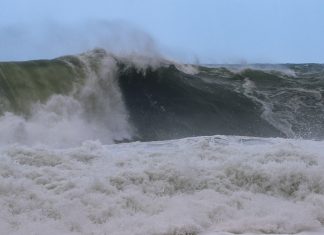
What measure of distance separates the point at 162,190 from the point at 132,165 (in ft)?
2.36

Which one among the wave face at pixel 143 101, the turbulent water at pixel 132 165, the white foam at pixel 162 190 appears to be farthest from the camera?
the wave face at pixel 143 101

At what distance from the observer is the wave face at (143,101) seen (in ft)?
34.8

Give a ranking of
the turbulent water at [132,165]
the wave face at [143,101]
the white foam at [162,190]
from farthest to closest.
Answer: the wave face at [143,101] < the turbulent water at [132,165] < the white foam at [162,190]

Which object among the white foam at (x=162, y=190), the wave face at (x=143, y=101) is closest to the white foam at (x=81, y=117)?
the wave face at (x=143, y=101)

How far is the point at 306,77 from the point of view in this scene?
17703 mm

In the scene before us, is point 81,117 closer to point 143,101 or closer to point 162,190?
point 143,101

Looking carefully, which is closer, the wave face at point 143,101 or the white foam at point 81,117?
the white foam at point 81,117

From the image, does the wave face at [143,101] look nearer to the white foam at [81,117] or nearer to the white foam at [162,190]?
the white foam at [81,117]

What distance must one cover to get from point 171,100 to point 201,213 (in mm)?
8696

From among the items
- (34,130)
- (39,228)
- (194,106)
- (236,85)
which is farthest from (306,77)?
(39,228)

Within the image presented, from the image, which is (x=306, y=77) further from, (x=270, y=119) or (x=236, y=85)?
(x=270, y=119)

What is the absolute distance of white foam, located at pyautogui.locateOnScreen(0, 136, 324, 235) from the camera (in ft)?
16.2

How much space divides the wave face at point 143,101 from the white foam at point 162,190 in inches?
128

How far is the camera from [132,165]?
21.0 feet
